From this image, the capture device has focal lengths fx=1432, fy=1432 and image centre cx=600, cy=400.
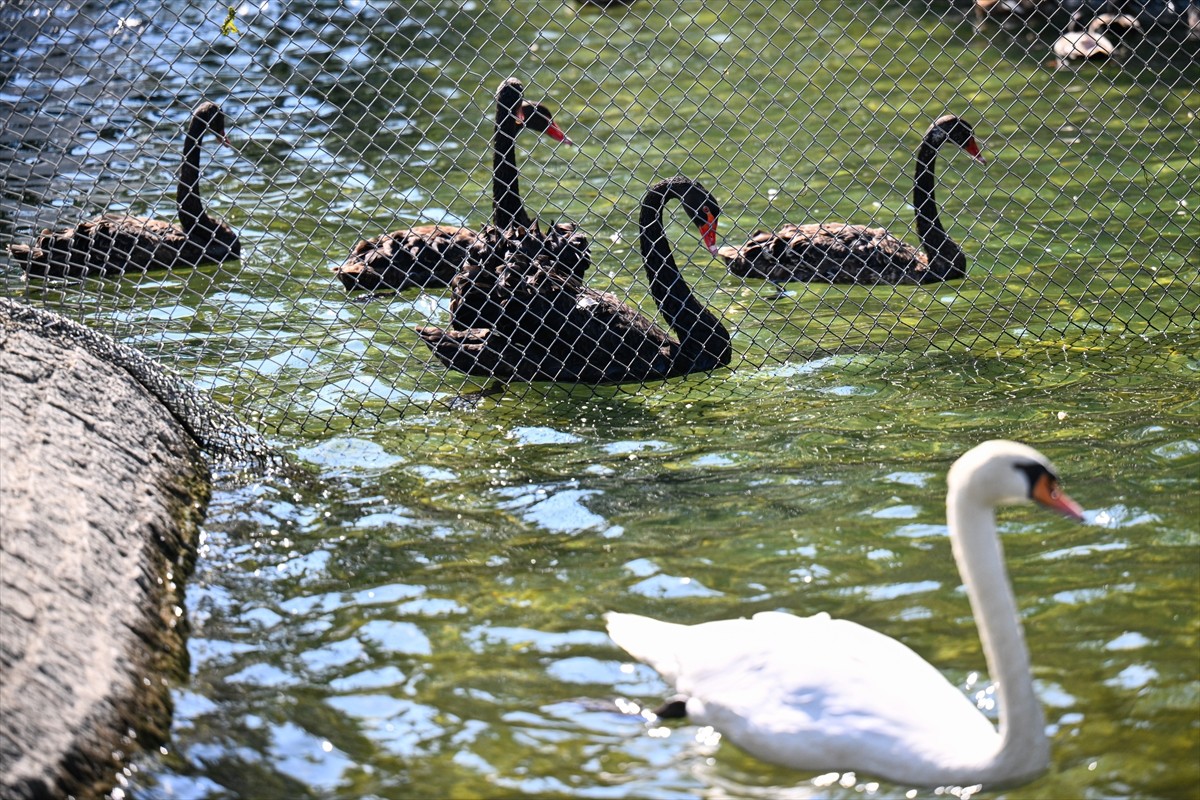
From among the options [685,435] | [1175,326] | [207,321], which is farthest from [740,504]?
[207,321]

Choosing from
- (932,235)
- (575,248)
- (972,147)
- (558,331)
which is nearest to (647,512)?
(558,331)

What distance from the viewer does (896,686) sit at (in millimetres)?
3641

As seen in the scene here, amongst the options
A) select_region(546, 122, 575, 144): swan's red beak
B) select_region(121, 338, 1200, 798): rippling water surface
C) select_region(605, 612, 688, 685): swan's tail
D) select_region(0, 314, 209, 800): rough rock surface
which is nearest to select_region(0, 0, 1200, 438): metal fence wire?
select_region(546, 122, 575, 144): swan's red beak

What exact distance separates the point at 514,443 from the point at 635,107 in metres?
6.91

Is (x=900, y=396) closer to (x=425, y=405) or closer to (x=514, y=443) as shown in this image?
(x=514, y=443)

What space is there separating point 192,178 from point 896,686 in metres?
6.49

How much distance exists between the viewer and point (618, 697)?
407cm

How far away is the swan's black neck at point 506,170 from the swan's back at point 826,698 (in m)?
3.88

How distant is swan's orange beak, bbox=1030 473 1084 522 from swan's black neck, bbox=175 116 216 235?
5.76 metres

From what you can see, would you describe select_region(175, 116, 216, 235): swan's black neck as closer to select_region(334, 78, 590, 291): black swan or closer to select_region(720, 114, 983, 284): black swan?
select_region(334, 78, 590, 291): black swan

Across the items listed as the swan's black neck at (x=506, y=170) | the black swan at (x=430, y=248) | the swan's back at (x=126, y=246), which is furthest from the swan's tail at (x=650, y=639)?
the swan's back at (x=126, y=246)

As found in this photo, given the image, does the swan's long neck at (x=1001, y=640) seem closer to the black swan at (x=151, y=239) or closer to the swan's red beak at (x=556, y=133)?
the black swan at (x=151, y=239)

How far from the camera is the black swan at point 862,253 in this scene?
320 inches

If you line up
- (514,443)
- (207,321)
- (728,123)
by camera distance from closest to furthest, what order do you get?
(514,443), (207,321), (728,123)
